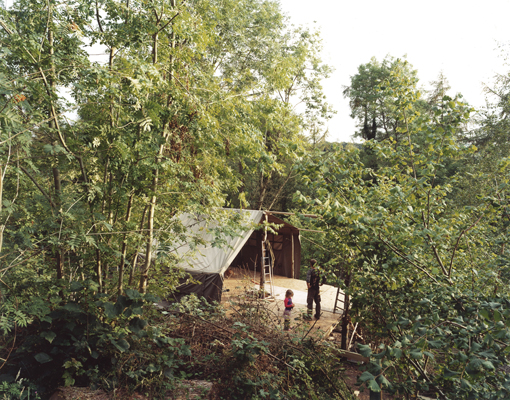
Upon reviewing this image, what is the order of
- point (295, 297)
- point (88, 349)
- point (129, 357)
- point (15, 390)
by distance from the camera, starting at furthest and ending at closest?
point (295, 297)
point (129, 357)
point (88, 349)
point (15, 390)

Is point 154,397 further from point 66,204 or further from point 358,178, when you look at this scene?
point 358,178

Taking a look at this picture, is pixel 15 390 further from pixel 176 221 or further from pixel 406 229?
pixel 406 229

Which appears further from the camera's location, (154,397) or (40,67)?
(154,397)

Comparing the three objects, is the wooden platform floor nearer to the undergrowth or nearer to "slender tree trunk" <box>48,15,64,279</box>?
the undergrowth

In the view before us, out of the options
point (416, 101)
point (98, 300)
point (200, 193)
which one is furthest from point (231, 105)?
point (98, 300)

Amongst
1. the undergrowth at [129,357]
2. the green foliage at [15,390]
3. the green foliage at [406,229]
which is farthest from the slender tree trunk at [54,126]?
the green foliage at [406,229]

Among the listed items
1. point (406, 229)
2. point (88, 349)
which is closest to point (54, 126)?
point (88, 349)

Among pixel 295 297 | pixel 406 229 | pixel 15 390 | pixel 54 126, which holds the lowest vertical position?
pixel 295 297

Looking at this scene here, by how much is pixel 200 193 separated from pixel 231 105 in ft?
3.61

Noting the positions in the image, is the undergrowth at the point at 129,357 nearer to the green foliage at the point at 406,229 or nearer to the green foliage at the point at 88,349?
the green foliage at the point at 88,349

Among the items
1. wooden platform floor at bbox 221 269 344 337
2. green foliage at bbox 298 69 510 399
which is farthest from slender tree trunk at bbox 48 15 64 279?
wooden platform floor at bbox 221 269 344 337

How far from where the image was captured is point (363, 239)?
8.11 ft

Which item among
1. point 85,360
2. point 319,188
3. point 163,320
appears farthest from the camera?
point 163,320

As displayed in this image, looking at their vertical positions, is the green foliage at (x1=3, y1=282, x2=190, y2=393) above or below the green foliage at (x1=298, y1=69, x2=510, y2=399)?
below
